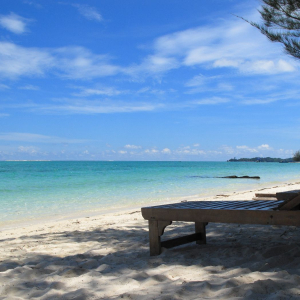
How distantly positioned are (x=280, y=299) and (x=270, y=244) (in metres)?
1.96

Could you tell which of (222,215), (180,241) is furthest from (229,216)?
(180,241)

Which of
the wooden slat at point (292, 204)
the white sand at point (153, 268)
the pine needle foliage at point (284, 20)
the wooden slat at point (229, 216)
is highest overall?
the pine needle foliage at point (284, 20)

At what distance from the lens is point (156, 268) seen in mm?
3076

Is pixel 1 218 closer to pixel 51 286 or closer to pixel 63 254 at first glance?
pixel 63 254

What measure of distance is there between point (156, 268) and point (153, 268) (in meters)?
0.04

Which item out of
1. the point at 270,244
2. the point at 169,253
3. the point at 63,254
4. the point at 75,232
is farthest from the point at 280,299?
the point at 75,232

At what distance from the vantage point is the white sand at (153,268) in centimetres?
241

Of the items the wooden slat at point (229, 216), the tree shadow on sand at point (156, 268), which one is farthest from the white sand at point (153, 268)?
the wooden slat at point (229, 216)

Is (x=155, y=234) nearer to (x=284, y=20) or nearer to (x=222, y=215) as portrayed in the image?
Answer: (x=222, y=215)

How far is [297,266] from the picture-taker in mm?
2908

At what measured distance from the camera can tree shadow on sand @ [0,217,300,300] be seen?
2406 millimetres

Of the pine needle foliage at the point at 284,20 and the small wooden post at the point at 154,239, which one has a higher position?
the pine needle foliage at the point at 284,20

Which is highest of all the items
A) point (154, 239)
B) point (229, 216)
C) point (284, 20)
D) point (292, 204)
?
point (284, 20)

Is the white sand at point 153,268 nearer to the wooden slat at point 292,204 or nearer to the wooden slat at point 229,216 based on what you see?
the wooden slat at point 229,216
